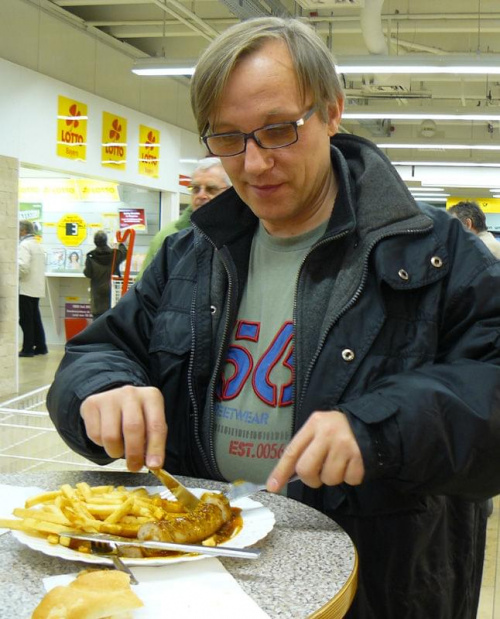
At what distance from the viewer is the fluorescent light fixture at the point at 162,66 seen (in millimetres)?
8891

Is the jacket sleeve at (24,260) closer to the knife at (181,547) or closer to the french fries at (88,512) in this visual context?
the french fries at (88,512)

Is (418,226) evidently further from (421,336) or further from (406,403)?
(406,403)

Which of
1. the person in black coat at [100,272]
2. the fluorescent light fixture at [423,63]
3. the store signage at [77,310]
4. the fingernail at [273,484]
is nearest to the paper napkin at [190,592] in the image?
the fingernail at [273,484]

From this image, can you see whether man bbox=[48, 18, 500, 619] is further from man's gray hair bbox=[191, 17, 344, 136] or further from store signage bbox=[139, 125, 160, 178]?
store signage bbox=[139, 125, 160, 178]

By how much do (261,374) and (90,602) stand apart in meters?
0.64

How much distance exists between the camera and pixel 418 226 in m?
1.42

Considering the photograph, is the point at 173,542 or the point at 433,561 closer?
the point at 173,542

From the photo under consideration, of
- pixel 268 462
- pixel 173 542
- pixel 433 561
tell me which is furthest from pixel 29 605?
pixel 433 561

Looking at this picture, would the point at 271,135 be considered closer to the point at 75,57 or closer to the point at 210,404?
the point at 210,404

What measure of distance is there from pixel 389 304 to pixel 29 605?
2.46ft

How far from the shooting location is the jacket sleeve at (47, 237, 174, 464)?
1.39m

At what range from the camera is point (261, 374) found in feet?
4.89

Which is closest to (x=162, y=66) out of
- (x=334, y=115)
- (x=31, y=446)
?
(x=31, y=446)

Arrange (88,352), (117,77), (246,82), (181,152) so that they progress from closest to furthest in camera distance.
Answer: (246,82), (88,352), (117,77), (181,152)
